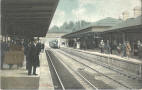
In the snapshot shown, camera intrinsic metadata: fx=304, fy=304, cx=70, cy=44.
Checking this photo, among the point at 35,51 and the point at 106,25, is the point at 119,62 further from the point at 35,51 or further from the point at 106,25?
the point at 106,25

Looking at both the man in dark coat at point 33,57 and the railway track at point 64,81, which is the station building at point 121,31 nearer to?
the railway track at point 64,81

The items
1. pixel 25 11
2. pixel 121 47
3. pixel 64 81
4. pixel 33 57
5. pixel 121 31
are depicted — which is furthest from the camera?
pixel 121 31

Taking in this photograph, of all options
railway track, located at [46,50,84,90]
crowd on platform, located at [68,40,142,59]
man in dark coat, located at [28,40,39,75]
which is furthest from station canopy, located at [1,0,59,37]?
crowd on platform, located at [68,40,142,59]

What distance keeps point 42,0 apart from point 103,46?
82.5 feet

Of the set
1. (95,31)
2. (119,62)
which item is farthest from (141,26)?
(95,31)

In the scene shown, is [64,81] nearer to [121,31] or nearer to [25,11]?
[25,11]

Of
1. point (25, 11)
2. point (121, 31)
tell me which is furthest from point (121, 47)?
point (25, 11)

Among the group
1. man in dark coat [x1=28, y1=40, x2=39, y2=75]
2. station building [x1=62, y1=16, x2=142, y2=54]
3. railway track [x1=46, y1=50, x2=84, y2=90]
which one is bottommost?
railway track [x1=46, y1=50, x2=84, y2=90]

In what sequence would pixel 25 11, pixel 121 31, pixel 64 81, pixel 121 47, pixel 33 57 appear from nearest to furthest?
pixel 33 57 < pixel 64 81 < pixel 25 11 < pixel 121 47 < pixel 121 31

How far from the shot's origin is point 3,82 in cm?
1187

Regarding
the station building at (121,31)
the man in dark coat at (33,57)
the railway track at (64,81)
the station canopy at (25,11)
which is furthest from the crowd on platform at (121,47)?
the man in dark coat at (33,57)

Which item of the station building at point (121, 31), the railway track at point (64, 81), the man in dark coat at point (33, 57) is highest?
the station building at point (121, 31)

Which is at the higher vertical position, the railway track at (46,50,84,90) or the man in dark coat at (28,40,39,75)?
the man in dark coat at (28,40,39,75)

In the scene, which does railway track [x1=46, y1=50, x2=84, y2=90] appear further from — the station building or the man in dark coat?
the station building
